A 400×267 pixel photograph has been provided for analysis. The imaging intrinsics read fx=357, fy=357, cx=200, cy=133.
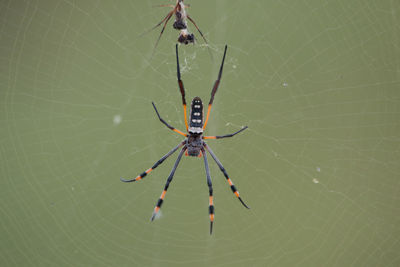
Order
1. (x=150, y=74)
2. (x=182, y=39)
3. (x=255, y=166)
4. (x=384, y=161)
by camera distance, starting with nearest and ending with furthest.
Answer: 1. (x=182, y=39)
2. (x=150, y=74)
3. (x=255, y=166)
4. (x=384, y=161)

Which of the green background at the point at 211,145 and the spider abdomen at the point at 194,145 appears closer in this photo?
the spider abdomen at the point at 194,145

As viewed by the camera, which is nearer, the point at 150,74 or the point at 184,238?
the point at 150,74

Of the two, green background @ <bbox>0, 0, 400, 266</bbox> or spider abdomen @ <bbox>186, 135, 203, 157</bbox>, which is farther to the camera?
green background @ <bbox>0, 0, 400, 266</bbox>

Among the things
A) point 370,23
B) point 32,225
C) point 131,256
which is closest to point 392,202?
point 370,23

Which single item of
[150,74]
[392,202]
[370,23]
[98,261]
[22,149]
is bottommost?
[98,261]

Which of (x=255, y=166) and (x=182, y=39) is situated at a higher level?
(x=182, y=39)

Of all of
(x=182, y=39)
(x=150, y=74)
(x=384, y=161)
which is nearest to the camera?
(x=182, y=39)

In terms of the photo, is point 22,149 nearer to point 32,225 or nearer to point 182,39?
point 32,225

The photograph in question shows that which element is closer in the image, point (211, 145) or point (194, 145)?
point (194, 145)
